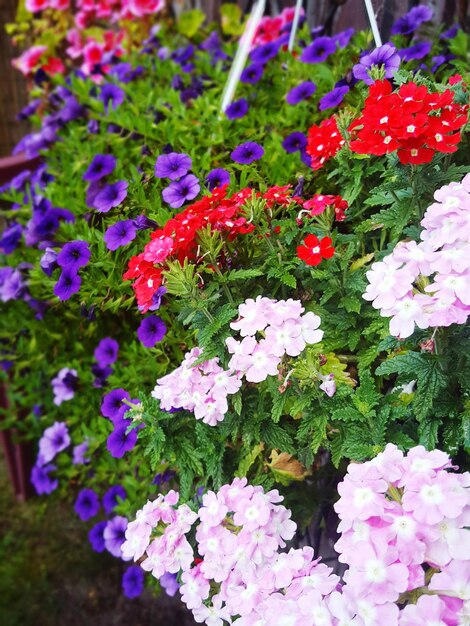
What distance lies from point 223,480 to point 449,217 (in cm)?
65

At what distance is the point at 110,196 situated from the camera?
1.45 metres

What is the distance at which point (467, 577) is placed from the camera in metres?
Result: 0.71

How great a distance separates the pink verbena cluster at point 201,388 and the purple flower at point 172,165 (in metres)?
0.48

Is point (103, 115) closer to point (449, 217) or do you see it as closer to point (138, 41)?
point (138, 41)

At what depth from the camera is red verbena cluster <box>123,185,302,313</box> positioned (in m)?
1.01

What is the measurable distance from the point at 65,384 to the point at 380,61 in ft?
3.89

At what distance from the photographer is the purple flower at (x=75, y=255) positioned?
4.34 feet

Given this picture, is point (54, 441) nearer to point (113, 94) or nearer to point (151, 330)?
point (151, 330)

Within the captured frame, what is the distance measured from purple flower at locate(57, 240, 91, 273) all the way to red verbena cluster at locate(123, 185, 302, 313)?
26 cm

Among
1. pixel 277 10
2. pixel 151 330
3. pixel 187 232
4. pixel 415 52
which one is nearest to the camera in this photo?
pixel 187 232

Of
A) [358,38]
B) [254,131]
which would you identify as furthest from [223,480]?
[358,38]

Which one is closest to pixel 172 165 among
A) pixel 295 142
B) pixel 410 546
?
pixel 295 142

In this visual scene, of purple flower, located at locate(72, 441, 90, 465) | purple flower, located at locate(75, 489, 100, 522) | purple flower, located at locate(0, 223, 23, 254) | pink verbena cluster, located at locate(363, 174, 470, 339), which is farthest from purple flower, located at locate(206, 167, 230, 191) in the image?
purple flower, located at locate(75, 489, 100, 522)

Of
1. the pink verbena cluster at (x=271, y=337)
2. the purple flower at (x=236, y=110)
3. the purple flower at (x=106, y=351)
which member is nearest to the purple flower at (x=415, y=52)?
the purple flower at (x=236, y=110)
